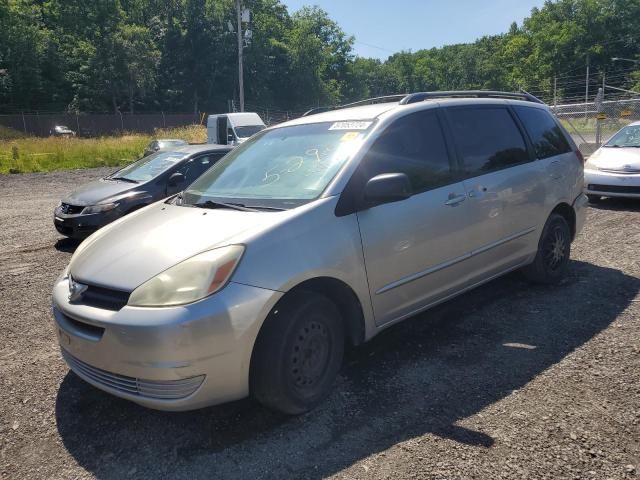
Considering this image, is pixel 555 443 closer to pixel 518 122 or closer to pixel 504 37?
pixel 518 122

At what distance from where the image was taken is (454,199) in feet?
12.9

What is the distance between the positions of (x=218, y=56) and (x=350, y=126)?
215 feet

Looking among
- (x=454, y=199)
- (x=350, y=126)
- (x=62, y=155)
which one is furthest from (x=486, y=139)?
(x=62, y=155)

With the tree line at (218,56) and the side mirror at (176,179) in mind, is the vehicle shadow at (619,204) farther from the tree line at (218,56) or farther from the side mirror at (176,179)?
the tree line at (218,56)

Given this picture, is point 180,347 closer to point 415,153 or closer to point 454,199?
point 415,153

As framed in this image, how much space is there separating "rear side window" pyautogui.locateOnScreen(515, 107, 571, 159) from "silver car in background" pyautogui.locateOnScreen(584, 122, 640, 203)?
4.10m

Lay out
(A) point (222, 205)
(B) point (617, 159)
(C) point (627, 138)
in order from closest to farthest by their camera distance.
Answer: (A) point (222, 205), (B) point (617, 159), (C) point (627, 138)

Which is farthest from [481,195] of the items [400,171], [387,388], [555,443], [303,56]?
[303,56]

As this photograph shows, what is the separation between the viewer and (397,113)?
12.5ft

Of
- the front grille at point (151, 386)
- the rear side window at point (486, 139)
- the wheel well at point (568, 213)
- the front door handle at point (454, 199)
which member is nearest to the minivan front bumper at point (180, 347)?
the front grille at point (151, 386)

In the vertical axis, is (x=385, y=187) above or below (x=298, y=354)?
above

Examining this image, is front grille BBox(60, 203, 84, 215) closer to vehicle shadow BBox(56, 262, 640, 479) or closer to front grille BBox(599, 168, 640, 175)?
vehicle shadow BBox(56, 262, 640, 479)

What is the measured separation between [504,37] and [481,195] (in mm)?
118745

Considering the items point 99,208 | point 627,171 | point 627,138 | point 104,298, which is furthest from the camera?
point 627,138
